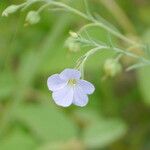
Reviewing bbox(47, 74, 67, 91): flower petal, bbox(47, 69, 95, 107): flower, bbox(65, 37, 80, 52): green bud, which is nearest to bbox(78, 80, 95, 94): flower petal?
bbox(47, 69, 95, 107): flower

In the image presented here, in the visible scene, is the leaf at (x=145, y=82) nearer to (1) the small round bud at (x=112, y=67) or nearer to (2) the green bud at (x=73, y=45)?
(1) the small round bud at (x=112, y=67)

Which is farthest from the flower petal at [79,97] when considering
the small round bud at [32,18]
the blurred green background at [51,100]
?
the blurred green background at [51,100]

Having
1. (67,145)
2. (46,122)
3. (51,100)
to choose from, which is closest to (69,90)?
(67,145)

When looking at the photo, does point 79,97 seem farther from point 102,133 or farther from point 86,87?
point 102,133

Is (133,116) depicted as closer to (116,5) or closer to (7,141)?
(116,5)

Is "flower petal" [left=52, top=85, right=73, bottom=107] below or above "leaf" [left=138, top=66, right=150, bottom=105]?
below

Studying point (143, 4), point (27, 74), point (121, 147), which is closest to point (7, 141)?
point (27, 74)

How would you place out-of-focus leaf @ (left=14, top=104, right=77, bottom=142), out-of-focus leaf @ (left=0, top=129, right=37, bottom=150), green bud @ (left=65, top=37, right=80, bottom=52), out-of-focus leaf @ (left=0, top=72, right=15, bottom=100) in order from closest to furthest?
green bud @ (left=65, top=37, right=80, bottom=52) → out-of-focus leaf @ (left=0, top=129, right=37, bottom=150) → out-of-focus leaf @ (left=14, top=104, right=77, bottom=142) → out-of-focus leaf @ (left=0, top=72, right=15, bottom=100)

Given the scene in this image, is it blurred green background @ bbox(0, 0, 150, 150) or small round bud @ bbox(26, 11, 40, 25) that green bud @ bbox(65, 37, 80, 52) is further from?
blurred green background @ bbox(0, 0, 150, 150)
